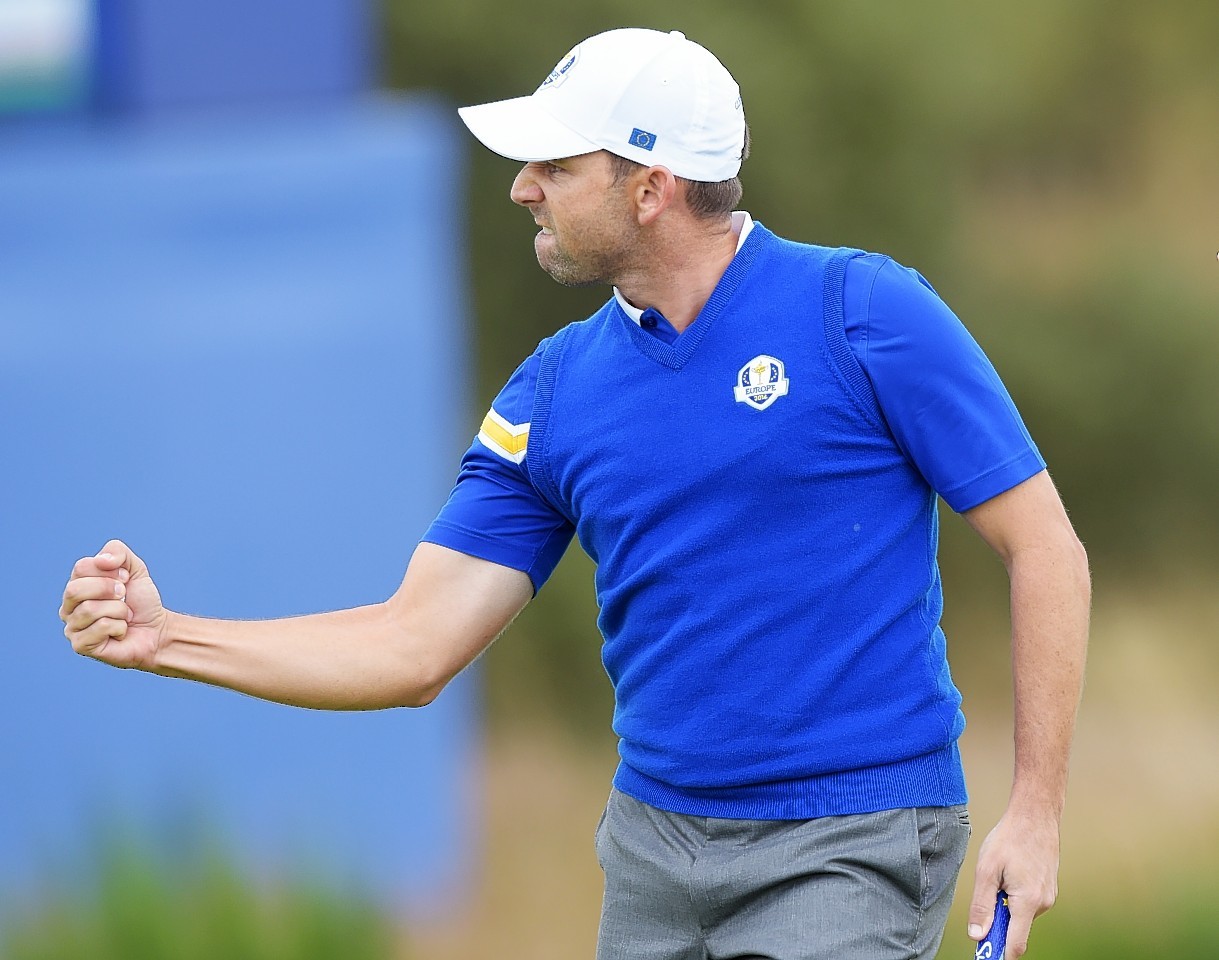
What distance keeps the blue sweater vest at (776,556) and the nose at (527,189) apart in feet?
0.94

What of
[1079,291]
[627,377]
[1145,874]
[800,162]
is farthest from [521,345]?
[627,377]

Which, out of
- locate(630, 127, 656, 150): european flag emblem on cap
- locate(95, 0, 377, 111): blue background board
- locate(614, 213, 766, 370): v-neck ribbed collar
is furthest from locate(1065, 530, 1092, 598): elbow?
locate(95, 0, 377, 111): blue background board

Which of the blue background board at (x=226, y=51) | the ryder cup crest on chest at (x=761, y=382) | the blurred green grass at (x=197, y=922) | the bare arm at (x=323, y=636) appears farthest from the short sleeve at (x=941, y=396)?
the blue background board at (x=226, y=51)

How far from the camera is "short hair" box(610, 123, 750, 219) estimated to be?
2.99m

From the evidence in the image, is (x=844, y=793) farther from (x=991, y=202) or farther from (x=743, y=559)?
(x=991, y=202)

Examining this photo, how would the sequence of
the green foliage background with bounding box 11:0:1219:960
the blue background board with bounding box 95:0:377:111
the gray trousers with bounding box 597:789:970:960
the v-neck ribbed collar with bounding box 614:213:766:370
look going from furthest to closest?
the green foliage background with bounding box 11:0:1219:960
the blue background board with bounding box 95:0:377:111
the v-neck ribbed collar with bounding box 614:213:766:370
the gray trousers with bounding box 597:789:970:960

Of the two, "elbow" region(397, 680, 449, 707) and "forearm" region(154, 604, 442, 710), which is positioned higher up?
"forearm" region(154, 604, 442, 710)

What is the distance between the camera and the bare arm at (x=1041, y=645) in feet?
8.99

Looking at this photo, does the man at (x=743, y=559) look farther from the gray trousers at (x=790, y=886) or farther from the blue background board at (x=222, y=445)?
the blue background board at (x=222, y=445)

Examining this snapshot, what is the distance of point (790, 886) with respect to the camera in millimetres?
2836

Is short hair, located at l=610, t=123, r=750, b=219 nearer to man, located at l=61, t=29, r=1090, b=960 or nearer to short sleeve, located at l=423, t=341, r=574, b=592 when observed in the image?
man, located at l=61, t=29, r=1090, b=960

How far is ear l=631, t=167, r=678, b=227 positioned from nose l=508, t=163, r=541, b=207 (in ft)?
0.48

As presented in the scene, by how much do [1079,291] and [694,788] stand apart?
8176 mm

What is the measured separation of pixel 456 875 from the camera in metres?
6.57
